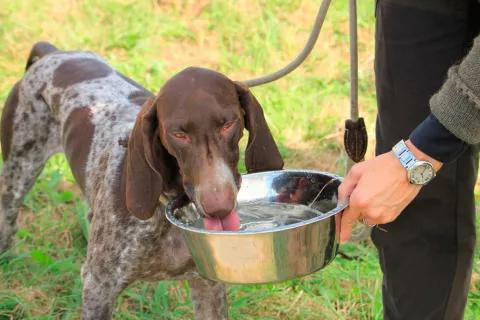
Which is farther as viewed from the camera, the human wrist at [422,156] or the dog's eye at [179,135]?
the dog's eye at [179,135]

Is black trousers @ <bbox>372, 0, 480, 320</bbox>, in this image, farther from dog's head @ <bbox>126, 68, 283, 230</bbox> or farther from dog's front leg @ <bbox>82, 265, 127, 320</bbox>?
dog's front leg @ <bbox>82, 265, 127, 320</bbox>

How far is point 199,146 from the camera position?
2744mm

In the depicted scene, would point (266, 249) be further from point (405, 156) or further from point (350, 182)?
point (405, 156)

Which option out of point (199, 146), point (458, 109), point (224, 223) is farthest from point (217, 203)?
point (458, 109)

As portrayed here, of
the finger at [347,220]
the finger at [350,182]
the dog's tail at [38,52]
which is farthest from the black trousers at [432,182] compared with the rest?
the dog's tail at [38,52]

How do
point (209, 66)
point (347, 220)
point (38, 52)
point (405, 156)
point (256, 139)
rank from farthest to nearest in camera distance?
point (209, 66) < point (38, 52) < point (256, 139) < point (347, 220) < point (405, 156)

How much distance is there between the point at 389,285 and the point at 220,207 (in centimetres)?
79

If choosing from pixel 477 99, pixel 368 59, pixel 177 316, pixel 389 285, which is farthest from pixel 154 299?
pixel 368 59

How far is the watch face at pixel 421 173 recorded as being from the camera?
2.07 metres

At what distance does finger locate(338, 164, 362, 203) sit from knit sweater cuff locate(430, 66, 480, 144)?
29cm

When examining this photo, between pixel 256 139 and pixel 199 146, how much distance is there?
438 millimetres

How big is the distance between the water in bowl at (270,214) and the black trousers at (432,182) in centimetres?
33

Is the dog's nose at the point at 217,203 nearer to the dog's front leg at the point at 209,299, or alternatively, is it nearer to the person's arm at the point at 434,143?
the person's arm at the point at 434,143

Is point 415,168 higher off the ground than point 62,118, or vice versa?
point 415,168
